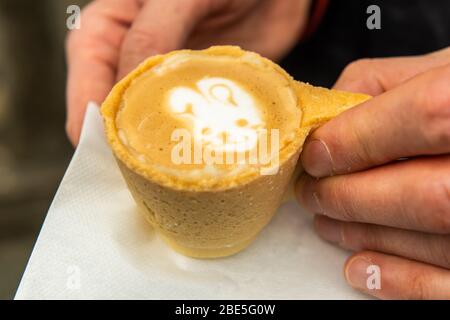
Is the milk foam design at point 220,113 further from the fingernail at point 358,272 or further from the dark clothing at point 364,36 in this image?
the dark clothing at point 364,36

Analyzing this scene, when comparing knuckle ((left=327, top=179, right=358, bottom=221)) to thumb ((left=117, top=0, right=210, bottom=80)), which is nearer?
knuckle ((left=327, top=179, right=358, bottom=221))

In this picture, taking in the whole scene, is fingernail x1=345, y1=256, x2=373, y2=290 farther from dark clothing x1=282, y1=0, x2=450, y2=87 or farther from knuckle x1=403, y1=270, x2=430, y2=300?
dark clothing x1=282, y1=0, x2=450, y2=87

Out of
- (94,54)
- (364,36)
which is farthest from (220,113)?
(364,36)

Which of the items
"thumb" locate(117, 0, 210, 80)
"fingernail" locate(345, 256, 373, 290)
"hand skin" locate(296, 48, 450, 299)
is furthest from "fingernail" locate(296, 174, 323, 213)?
"thumb" locate(117, 0, 210, 80)

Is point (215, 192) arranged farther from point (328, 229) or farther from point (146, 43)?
point (146, 43)

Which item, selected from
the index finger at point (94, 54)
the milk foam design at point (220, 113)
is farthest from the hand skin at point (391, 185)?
the index finger at point (94, 54)
